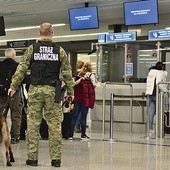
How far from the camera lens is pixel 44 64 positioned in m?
5.68

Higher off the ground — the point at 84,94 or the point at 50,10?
the point at 50,10

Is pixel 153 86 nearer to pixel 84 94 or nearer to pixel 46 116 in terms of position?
pixel 84 94

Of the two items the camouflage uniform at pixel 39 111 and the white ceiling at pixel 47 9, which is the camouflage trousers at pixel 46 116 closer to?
the camouflage uniform at pixel 39 111

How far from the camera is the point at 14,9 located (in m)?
14.1

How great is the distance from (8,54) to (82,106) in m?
1.94

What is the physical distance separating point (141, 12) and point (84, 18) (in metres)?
1.77

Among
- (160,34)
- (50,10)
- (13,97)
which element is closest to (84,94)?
(13,97)

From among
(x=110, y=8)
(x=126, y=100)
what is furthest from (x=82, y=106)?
(x=110, y=8)

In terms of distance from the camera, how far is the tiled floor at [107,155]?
5832 mm

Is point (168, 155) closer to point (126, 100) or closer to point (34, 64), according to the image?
point (34, 64)

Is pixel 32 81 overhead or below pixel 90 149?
overhead

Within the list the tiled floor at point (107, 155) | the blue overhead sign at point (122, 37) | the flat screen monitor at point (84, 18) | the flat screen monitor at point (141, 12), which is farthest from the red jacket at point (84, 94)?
the flat screen monitor at point (84, 18)

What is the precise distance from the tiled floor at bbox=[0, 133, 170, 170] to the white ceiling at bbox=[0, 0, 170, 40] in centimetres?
472

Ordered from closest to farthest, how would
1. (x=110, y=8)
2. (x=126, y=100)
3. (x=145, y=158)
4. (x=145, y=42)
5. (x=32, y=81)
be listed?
(x=32, y=81), (x=145, y=158), (x=126, y=100), (x=145, y=42), (x=110, y=8)
